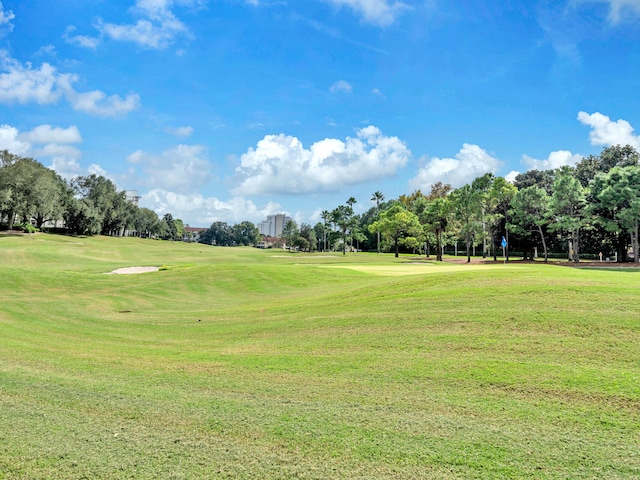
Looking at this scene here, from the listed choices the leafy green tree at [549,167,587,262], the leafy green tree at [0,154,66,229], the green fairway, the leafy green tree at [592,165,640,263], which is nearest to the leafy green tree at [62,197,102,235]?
the leafy green tree at [0,154,66,229]

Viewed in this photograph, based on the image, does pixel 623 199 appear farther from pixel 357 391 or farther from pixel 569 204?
pixel 357 391

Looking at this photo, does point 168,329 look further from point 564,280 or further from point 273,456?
point 564,280

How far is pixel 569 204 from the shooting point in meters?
51.0

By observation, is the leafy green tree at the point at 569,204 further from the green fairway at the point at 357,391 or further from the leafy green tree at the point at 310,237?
the leafy green tree at the point at 310,237

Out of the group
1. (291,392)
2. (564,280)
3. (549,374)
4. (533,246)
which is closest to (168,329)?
(291,392)

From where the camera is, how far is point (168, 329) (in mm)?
12734

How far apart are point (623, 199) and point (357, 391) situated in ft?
169

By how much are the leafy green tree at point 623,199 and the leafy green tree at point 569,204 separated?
2339 millimetres

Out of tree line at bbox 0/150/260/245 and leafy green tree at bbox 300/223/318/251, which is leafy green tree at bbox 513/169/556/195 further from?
tree line at bbox 0/150/260/245

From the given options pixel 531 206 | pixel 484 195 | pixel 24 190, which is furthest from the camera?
pixel 24 190

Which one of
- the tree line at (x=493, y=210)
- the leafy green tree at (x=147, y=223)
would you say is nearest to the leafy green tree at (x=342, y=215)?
the tree line at (x=493, y=210)

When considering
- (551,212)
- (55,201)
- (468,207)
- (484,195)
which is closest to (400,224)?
(468,207)

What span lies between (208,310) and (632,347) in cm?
1351

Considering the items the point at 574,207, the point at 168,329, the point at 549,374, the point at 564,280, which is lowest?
the point at 168,329
